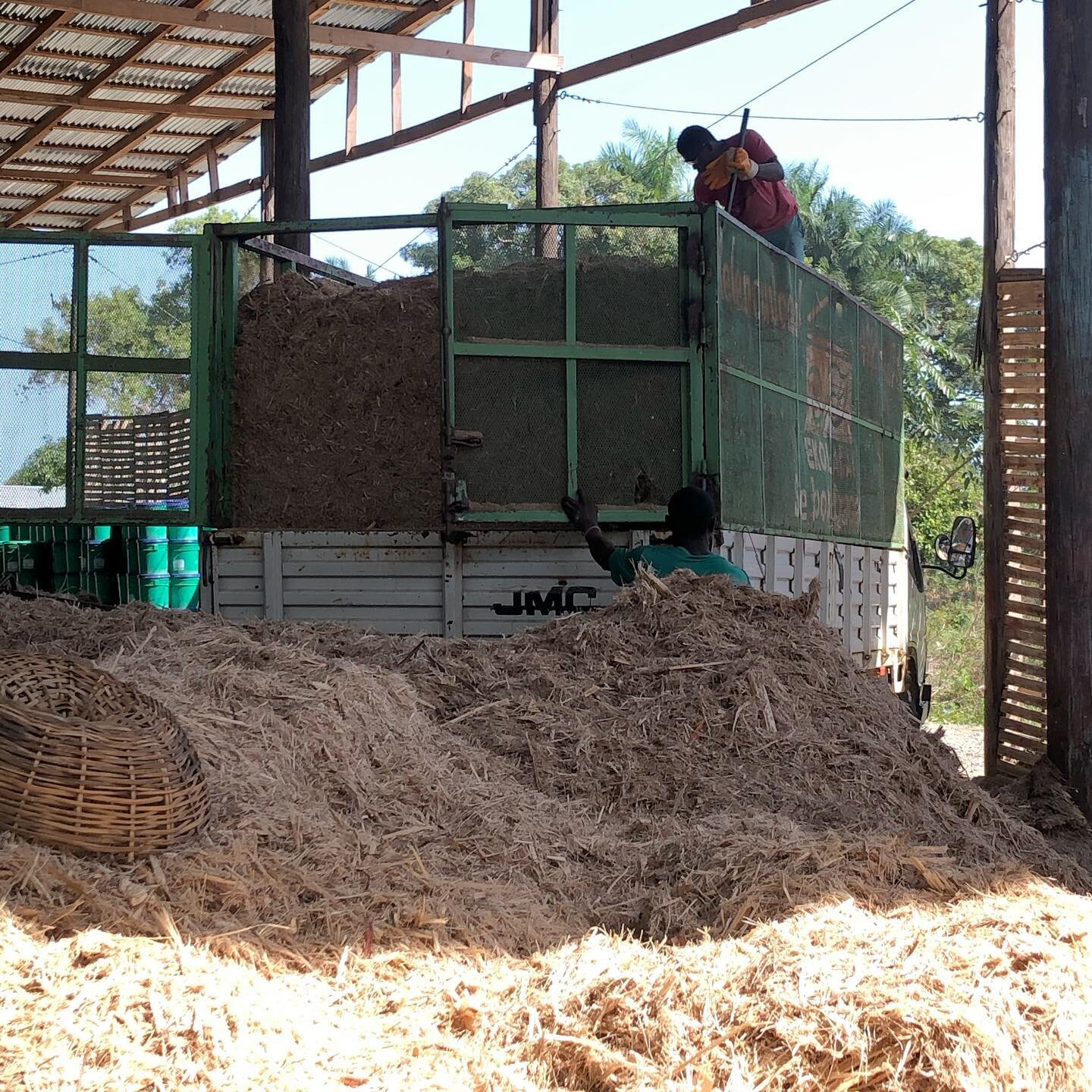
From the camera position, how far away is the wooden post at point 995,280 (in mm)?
9266

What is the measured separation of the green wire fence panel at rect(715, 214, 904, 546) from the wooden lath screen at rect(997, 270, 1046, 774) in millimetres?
1334

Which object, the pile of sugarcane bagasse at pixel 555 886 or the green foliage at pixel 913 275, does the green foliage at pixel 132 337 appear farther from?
the green foliage at pixel 913 275

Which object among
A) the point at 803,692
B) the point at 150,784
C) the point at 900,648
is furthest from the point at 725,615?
the point at 900,648

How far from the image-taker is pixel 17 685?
4.04 m

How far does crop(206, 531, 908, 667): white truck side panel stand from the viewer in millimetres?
7477

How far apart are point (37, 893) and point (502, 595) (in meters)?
4.21

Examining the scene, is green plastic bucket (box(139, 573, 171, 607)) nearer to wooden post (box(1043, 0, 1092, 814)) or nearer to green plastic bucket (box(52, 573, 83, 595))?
green plastic bucket (box(52, 573, 83, 595))

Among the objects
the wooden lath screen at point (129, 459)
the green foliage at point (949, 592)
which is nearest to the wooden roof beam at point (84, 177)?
the wooden lath screen at point (129, 459)

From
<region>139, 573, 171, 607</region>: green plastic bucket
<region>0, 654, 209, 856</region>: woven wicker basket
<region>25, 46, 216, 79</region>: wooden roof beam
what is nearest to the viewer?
<region>0, 654, 209, 856</region>: woven wicker basket

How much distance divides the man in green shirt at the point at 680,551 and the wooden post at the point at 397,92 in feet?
35.9

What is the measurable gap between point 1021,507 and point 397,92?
10.6 meters

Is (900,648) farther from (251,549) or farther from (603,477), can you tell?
(251,549)

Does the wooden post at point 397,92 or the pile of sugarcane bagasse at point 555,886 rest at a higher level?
the wooden post at point 397,92

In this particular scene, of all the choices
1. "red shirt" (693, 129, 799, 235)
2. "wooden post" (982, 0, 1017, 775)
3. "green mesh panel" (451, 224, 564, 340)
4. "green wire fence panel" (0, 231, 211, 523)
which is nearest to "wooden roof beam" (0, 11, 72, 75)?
"green wire fence panel" (0, 231, 211, 523)
